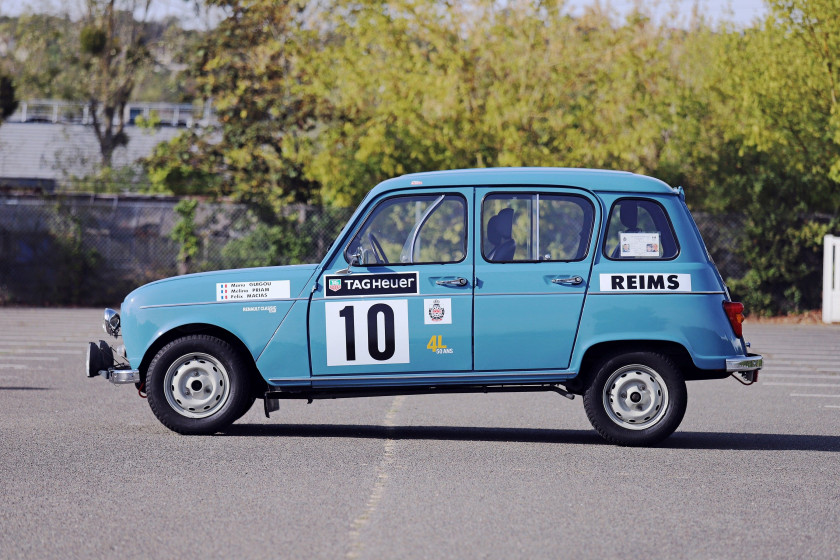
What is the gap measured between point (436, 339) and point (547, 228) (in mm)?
1263

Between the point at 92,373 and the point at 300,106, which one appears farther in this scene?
the point at 300,106

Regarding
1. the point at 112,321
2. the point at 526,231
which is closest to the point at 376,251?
the point at 526,231

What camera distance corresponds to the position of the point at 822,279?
24062mm

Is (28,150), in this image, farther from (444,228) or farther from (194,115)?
(444,228)

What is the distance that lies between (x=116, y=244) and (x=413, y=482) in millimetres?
19866

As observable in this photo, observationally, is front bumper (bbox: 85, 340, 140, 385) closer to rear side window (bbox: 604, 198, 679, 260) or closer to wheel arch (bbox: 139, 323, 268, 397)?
wheel arch (bbox: 139, 323, 268, 397)

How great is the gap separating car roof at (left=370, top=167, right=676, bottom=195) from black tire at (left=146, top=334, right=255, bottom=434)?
1.65 metres

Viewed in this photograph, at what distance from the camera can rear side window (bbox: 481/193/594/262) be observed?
331 inches

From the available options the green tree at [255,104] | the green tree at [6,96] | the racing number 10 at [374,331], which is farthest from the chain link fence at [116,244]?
the green tree at [6,96]

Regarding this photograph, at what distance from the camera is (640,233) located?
8492 millimetres

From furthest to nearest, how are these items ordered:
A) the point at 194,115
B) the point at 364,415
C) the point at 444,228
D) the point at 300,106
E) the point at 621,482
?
the point at 194,115 → the point at 300,106 → the point at 364,415 → the point at 444,228 → the point at 621,482

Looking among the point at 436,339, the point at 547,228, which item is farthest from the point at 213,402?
the point at 547,228

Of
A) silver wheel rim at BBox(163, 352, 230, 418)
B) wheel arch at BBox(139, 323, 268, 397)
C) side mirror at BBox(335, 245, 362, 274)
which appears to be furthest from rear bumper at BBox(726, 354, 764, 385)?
silver wheel rim at BBox(163, 352, 230, 418)

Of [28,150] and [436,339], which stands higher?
[28,150]
